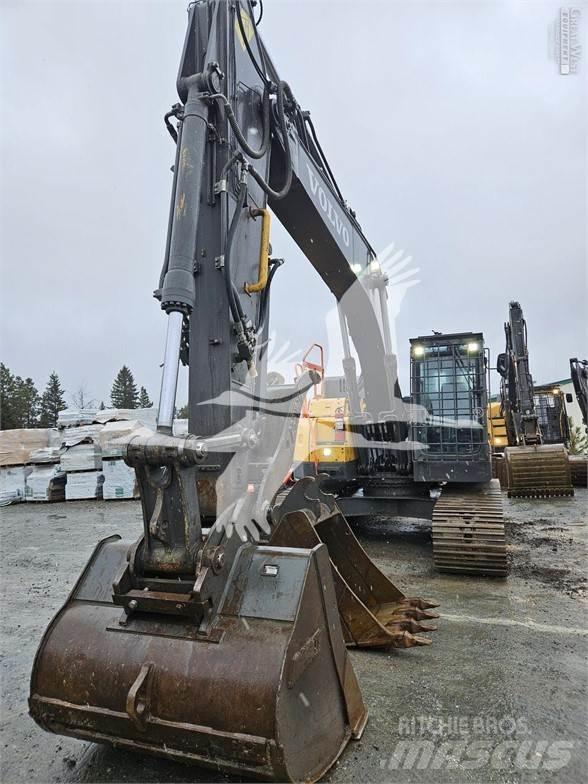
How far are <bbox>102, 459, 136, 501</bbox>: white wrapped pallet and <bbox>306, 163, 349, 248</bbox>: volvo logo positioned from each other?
30.5ft

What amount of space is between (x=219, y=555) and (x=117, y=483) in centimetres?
1102

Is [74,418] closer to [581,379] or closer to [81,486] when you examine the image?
Answer: [81,486]

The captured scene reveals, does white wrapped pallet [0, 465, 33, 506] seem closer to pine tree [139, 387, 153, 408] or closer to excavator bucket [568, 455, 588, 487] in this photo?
excavator bucket [568, 455, 588, 487]

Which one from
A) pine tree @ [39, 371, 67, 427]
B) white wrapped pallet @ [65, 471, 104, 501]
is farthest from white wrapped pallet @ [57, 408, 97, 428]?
pine tree @ [39, 371, 67, 427]

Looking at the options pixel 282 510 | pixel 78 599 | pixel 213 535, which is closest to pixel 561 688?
pixel 282 510

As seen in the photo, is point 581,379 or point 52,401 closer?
point 581,379

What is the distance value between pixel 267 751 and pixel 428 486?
5.17m

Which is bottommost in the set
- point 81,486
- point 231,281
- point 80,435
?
point 81,486

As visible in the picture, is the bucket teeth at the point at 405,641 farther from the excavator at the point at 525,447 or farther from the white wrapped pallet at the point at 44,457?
the white wrapped pallet at the point at 44,457

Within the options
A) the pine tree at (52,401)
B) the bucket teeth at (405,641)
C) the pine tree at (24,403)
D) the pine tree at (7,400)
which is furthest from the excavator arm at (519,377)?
the pine tree at (52,401)

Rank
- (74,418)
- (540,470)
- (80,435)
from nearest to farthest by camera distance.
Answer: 1. (540,470)
2. (80,435)
3. (74,418)

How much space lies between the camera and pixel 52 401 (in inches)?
1747

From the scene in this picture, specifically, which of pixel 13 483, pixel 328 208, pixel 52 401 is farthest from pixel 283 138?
pixel 52 401

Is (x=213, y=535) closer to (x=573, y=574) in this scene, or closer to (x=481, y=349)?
(x=573, y=574)
